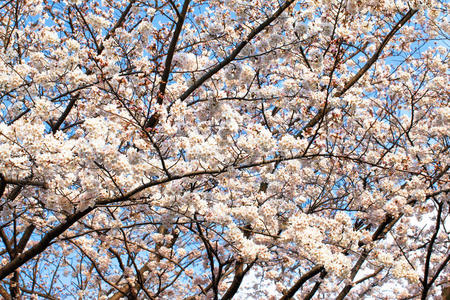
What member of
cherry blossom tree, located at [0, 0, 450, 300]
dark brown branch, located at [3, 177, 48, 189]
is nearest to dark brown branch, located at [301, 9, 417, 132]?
cherry blossom tree, located at [0, 0, 450, 300]

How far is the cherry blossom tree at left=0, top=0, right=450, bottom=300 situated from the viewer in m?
4.49

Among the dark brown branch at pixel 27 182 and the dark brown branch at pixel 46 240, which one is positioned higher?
the dark brown branch at pixel 27 182

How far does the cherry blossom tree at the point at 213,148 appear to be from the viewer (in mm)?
4492

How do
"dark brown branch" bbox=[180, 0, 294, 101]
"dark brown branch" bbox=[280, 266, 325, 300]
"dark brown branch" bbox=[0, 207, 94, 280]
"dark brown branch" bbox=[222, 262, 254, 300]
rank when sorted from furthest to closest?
1. "dark brown branch" bbox=[222, 262, 254, 300]
2. "dark brown branch" bbox=[280, 266, 325, 300]
3. "dark brown branch" bbox=[180, 0, 294, 101]
4. "dark brown branch" bbox=[0, 207, 94, 280]

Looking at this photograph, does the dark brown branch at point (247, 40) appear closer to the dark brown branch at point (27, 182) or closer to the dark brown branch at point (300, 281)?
the dark brown branch at point (27, 182)

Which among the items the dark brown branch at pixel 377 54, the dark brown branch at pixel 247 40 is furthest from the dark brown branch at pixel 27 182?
the dark brown branch at pixel 377 54

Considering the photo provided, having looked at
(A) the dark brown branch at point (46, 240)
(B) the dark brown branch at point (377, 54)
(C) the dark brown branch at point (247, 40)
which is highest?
(B) the dark brown branch at point (377, 54)

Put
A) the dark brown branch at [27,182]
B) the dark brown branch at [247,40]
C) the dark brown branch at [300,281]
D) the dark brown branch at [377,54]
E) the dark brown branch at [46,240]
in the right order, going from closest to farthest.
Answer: the dark brown branch at [27,182] → the dark brown branch at [46,240] → the dark brown branch at [247,40] → the dark brown branch at [300,281] → the dark brown branch at [377,54]

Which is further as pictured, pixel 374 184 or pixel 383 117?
pixel 383 117

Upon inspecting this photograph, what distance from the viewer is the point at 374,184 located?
830cm

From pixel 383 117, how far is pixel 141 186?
21.3ft

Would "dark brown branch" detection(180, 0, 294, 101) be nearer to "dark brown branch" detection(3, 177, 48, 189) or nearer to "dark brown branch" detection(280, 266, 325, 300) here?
"dark brown branch" detection(3, 177, 48, 189)

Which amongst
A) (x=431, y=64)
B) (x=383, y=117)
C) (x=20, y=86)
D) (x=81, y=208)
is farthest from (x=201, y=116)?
(x=431, y=64)

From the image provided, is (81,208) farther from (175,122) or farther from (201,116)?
(201,116)
